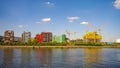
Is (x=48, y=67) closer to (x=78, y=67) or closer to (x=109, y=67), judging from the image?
(x=78, y=67)

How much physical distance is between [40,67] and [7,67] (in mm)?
8792

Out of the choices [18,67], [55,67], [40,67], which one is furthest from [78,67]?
[18,67]

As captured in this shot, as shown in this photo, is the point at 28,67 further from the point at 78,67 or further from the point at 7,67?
the point at 78,67

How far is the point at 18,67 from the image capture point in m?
60.1

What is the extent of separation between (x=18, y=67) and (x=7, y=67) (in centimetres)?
296

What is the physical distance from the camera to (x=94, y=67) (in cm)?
6066

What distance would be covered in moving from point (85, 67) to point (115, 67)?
8.41m

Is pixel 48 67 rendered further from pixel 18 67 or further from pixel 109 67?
pixel 109 67

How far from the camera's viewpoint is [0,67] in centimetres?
5900

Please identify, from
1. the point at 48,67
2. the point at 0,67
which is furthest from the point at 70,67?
the point at 0,67

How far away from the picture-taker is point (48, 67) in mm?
60812

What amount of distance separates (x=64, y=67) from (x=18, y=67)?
12.3m

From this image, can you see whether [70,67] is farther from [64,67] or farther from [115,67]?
[115,67]

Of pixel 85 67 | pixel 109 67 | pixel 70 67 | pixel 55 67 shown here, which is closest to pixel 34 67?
pixel 55 67
